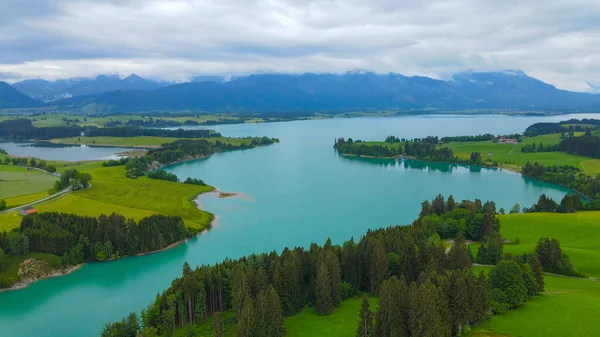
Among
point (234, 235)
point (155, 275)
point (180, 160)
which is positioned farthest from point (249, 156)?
point (155, 275)

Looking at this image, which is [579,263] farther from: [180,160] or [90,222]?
[180,160]

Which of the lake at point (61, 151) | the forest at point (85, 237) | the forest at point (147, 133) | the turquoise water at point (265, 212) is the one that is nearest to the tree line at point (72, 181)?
the turquoise water at point (265, 212)

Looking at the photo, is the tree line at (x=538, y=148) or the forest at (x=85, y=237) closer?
the forest at (x=85, y=237)

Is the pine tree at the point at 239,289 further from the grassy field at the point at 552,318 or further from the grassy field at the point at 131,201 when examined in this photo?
the grassy field at the point at 131,201

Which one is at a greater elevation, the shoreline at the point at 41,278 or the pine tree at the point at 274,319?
the pine tree at the point at 274,319

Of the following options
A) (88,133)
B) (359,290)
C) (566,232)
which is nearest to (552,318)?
(359,290)

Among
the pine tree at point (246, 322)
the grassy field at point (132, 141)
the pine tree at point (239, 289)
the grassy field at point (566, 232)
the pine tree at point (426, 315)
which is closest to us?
the pine tree at point (426, 315)

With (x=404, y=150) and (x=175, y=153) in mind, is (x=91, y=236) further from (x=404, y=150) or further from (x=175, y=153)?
(x=404, y=150)

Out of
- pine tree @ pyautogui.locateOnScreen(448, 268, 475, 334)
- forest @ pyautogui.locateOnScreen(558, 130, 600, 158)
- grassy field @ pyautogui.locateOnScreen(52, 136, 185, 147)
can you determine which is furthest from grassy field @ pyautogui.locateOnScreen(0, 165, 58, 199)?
forest @ pyautogui.locateOnScreen(558, 130, 600, 158)
